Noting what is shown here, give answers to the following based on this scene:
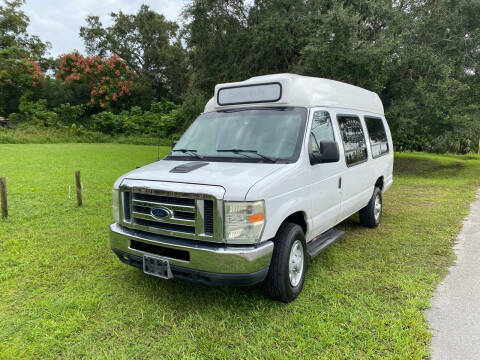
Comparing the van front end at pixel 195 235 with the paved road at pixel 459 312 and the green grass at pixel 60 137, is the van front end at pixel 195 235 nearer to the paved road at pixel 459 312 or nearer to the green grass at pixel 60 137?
the paved road at pixel 459 312

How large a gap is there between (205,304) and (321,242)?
1729 mm

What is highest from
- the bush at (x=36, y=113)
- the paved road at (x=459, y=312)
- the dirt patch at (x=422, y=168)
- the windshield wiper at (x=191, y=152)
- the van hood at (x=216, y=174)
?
the bush at (x=36, y=113)

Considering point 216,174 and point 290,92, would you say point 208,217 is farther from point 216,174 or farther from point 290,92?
point 290,92

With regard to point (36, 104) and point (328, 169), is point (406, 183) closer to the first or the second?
point (328, 169)

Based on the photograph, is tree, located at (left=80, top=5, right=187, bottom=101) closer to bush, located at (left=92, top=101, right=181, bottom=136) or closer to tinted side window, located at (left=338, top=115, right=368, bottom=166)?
bush, located at (left=92, top=101, right=181, bottom=136)

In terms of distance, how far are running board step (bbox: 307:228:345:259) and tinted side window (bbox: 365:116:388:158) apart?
195 centimetres

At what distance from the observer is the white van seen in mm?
3154

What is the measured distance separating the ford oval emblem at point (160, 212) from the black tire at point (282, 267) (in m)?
1.13

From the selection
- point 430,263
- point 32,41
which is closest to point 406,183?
point 430,263

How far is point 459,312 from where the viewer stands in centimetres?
352

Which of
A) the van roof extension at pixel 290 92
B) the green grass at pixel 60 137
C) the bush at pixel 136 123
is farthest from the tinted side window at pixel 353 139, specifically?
the bush at pixel 136 123

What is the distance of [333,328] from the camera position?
3.22 metres

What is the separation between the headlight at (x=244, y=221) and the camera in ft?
10.1

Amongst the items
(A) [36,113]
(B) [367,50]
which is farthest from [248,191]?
(A) [36,113]
